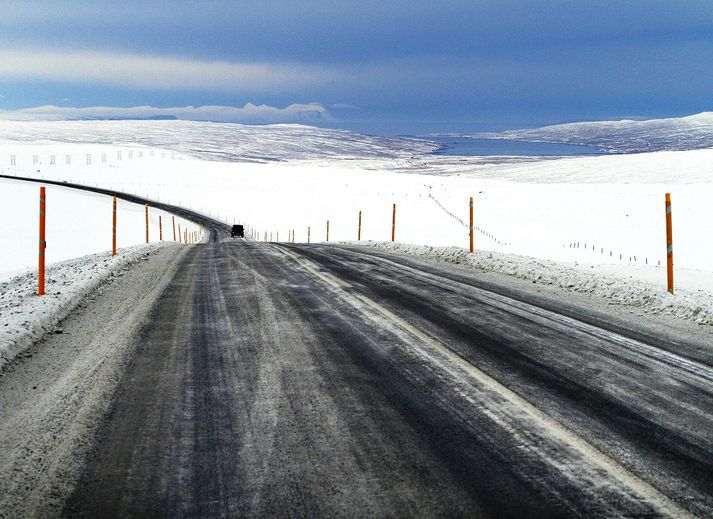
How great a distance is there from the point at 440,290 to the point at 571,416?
6062mm

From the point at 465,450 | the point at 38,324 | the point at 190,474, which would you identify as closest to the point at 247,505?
the point at 190,474

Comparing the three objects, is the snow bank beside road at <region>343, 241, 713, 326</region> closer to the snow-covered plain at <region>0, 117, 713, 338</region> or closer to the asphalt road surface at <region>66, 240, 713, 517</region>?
the snow-covered plain at <region>0, 117, 713, 338</region>

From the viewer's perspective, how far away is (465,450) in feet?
14.0

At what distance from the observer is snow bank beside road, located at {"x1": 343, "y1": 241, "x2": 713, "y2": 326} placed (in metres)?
9.05

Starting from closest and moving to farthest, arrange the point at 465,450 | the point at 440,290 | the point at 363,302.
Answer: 1. the point at 465,450
2. the point at 363,302
3. the point at 440,290

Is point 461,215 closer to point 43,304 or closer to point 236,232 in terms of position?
point 236,232

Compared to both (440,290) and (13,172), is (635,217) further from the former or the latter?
(13,172)

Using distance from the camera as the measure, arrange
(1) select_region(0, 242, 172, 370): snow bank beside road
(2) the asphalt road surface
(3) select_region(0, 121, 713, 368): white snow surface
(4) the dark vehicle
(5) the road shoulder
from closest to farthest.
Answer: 1. (2) the asphalt road surface
2. (5) the road shoulder
3. (1) select_region(0, 242, 172, 370): snow bank beside road
4. (3) select_region(0, 121, 713, 368): white snow surface
5. (4) the dark vehicle

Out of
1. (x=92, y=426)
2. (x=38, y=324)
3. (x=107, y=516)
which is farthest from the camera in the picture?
(x=38, y=324)

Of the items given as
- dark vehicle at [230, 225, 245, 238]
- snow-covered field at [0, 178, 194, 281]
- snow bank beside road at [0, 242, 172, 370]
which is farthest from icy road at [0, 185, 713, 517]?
dark vehicle at [230, 225, 245, 238]

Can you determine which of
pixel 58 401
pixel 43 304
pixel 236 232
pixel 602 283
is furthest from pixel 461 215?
pixel 58 401

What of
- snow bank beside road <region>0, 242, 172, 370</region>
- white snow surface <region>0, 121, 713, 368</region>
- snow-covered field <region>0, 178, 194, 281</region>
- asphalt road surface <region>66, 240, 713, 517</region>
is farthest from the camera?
snow-covered field <region>0, 178, 194, 281</region>

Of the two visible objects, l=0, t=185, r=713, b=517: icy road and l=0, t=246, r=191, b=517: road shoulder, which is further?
l=0, t=246, r=191, b=517: road shoulder

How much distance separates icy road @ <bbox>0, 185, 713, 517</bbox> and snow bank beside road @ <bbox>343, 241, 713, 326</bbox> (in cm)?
152
